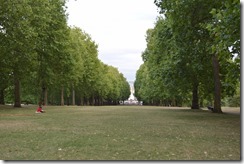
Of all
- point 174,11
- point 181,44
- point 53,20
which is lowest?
point 181,44

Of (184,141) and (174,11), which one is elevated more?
(174,11)

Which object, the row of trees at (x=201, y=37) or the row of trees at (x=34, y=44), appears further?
the row of trees at (x=34, y=44)

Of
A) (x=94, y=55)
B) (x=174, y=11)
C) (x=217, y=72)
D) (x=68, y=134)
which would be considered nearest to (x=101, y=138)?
(x=68, y=134)

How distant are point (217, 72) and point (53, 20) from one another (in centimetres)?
1850

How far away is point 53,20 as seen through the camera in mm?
34969

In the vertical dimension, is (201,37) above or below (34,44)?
below

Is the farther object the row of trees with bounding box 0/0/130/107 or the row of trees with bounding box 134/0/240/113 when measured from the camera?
the row of trees with bounding box 0/0/130/107

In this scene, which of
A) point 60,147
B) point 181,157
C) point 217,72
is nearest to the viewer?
point 181,157

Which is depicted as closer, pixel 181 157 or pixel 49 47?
pixel 181 157

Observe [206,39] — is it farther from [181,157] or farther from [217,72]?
[181,157]

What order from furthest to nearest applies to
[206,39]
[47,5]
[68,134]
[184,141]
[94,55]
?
[94,55], [47,5], [206,39], [68,134], [184,141]

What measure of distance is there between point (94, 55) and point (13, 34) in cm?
4095

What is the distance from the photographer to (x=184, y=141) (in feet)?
36.0

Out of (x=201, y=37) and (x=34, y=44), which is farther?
(x=34, y=44)
